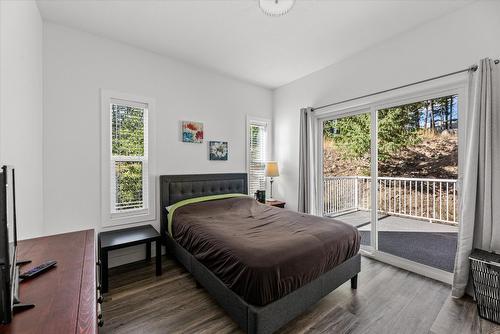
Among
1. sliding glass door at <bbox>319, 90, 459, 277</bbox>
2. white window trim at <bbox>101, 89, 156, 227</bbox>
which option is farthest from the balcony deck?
white window trim at <bbox>101, 89, 156, 227</bbox>

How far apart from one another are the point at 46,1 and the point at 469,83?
4.18 m

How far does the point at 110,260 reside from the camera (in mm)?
2830

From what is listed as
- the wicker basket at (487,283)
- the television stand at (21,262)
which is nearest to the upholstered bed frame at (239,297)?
the wicker basket at (487,283)

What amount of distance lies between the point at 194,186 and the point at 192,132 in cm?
84

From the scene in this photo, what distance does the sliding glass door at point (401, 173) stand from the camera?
8.80ft

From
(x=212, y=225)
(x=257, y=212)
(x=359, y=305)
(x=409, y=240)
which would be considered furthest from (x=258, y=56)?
(x=409, y=240)

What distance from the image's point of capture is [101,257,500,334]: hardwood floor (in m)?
1.80

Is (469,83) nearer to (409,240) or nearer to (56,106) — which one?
(409,240)

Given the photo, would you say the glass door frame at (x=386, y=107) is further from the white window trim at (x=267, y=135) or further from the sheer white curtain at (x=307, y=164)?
the white window trim at (x=267, y=135)

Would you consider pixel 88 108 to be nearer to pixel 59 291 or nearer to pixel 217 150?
pixel 217 150

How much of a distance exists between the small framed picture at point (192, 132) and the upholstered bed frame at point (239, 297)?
1.87 ft

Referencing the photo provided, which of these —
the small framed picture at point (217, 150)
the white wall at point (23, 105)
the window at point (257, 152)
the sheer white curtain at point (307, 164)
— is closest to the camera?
the white wall at point (23, 105)

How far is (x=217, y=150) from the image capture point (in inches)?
149

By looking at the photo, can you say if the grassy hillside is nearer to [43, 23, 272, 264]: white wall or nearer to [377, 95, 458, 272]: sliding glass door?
[377, 95, 458, 272]: sliding glass door
